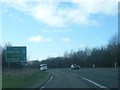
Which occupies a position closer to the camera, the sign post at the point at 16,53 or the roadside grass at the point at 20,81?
the roadside grass at the point at 20,81

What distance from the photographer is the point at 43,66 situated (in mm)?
105312

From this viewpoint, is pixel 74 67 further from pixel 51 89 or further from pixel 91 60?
pixel 51 89

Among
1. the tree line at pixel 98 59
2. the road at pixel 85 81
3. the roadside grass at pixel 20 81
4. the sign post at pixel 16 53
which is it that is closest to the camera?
the road at pixel 85 81

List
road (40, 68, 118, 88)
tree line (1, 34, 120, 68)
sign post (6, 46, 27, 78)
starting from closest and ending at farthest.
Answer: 1. road (40, 68, 118, 88)
2. sign post (6, 46, 27, 78)
3. tree line (1, 34, 120, 68)

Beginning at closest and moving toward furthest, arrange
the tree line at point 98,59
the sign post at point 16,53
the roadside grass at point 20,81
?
the roadside grass at point 20,81 → the sign post at point 16,53 → the tree line at point 98,59

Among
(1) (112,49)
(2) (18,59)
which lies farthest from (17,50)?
(1) (112,49)

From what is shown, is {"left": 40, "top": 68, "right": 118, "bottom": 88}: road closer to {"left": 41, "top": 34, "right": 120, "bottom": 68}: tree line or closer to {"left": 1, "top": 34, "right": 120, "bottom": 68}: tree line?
{"left": 1, "top": 34, "right": 120, "bottom": 68}: tree line

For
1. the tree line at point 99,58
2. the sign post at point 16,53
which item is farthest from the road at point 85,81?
the tree line at point 99,58

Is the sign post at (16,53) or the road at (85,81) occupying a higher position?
the sign post at (16,53)

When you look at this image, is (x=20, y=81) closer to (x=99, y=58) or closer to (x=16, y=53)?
(x=16, y=53)

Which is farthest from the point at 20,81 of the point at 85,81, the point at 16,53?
the point at 85,81

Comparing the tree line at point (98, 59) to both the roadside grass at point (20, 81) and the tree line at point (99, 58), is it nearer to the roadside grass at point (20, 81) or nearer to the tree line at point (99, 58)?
the tree line at point (99, 58)

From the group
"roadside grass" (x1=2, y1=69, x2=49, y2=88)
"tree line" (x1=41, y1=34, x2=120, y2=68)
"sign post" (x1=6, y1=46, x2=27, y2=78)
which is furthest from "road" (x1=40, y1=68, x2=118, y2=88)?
"tree line" (x1=41, y1=34, x2=120, y2=68)

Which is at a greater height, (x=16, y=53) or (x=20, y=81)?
(x=16, y=53)
